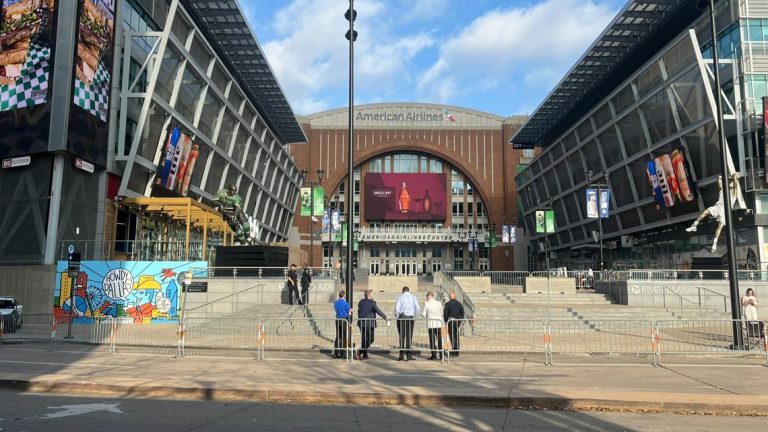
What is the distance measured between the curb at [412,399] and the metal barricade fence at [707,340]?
4.63m

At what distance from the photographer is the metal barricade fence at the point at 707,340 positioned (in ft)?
45.0

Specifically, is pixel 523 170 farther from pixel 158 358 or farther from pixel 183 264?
pixel 158 358

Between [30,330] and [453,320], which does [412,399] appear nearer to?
[453,320]

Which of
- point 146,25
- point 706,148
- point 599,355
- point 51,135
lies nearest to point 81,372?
point 599,355

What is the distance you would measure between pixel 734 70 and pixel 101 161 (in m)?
36.5

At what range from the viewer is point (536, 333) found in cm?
1930

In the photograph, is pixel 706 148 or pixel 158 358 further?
pixel 706 148

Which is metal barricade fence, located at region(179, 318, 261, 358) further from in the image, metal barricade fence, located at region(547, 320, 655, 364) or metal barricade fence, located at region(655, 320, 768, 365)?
metal barricade fence, located at region(655, 320, 768, 365)

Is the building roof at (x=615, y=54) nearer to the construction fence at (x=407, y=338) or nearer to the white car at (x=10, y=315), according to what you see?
the construction fence at (x=407, y=338)

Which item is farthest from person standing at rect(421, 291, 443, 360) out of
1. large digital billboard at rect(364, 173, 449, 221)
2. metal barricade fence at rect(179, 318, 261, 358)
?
large digital billboard at rect(364, 173, 449, 221)

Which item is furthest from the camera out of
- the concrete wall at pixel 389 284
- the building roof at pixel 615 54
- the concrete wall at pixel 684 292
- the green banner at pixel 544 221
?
the green banner at pixel 544 221

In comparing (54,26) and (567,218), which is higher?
(54,26)

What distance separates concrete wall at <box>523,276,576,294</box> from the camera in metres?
29.4

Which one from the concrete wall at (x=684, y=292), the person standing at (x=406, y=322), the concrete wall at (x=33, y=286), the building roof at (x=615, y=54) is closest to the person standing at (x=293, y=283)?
the person standing at (x=406, y=322)
